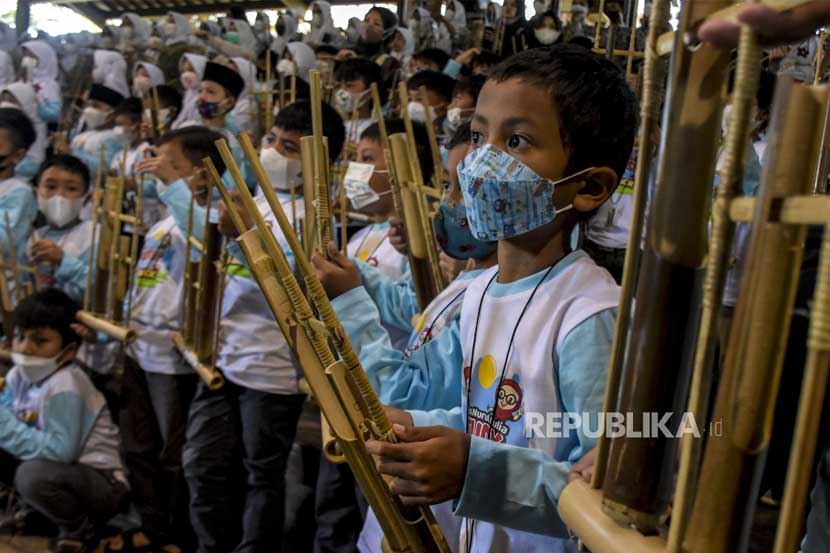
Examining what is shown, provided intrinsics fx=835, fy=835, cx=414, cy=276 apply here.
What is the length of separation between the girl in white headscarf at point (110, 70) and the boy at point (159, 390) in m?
5.28

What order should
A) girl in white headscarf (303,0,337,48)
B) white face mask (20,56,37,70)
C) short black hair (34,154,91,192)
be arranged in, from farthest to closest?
girl in white headscarf (303,0,337,48) < white face mask (20,56,37,70) < short black hair (34,154,91,192)

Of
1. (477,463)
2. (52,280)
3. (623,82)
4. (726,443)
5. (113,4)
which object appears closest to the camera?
(726,443)

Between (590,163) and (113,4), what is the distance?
47.4 feet

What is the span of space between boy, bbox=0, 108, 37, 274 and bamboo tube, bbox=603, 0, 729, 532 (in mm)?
3181

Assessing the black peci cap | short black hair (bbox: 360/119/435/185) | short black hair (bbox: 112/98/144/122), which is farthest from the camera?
short black hair (bbox: 112/98/144/122)

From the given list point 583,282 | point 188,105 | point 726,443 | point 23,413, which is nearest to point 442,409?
point 583,282

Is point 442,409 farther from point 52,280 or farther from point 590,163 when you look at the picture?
point 52,280

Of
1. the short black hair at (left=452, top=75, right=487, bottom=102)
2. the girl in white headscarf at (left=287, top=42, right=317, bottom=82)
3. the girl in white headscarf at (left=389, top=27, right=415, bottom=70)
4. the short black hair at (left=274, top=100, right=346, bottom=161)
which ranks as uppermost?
the girl in white headscarf at (left=389, top=27, right=415, bottom=70)

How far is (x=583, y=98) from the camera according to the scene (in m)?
1.09

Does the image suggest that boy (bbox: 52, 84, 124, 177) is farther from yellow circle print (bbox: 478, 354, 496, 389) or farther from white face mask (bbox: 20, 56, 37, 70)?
yellow circle print (bbox: 478, 354, 496, 389)

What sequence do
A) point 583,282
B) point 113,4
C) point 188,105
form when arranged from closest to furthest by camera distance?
point 583,282 → point 188,105 → point 113,4

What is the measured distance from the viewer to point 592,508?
58cm

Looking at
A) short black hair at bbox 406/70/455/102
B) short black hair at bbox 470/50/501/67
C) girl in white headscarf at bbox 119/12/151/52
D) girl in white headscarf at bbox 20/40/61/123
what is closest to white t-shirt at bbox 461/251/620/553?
short black hair at bbox 406/70/455/102

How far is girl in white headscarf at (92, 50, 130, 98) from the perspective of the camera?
7656mm
